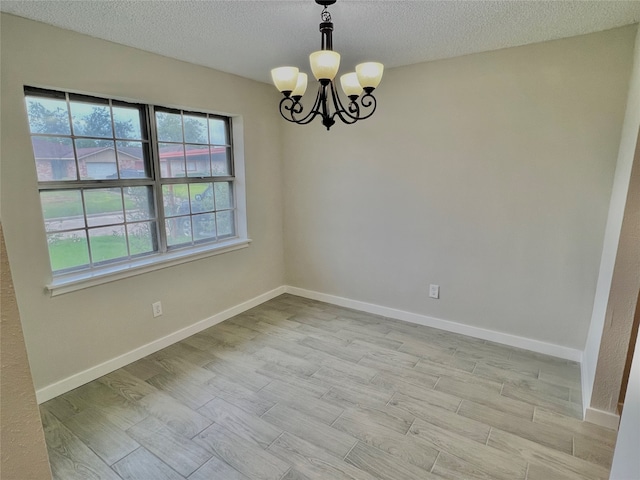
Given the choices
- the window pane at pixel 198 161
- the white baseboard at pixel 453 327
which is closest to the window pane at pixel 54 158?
the window pane at pixel 198 161

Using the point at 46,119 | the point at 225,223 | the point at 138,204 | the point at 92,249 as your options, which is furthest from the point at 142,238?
the point at 46,119

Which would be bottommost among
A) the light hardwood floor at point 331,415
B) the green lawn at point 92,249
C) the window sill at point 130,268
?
the light hardwood floor at point 331,415

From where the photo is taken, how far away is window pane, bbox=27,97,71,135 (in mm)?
2141

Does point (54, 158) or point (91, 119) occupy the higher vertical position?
point (91, 119)

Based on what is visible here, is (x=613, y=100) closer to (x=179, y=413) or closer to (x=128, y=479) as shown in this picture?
(x=179, y=413)

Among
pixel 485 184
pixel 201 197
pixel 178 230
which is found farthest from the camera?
pixel 201 197

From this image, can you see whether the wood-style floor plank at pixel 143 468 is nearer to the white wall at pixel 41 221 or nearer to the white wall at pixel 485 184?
the white wall at pixel 41 221

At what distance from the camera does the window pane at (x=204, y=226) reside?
10.6 ft

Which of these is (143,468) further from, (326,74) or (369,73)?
(369,73)

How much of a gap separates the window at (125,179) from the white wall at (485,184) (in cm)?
101

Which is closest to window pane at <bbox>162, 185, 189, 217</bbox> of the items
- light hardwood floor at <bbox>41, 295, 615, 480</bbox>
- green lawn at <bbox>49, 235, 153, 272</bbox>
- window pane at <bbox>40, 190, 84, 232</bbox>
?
green lawn at <bbox>49, 235, 153, 272</bbox>

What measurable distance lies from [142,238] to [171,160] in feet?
2.25

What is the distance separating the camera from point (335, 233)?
3.66 metres

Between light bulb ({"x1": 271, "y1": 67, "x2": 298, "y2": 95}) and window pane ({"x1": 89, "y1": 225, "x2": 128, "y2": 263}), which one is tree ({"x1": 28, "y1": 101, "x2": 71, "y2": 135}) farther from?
light bulb ({"x1": 271, "y1": 67, "x2": 298, "y2": 95})
